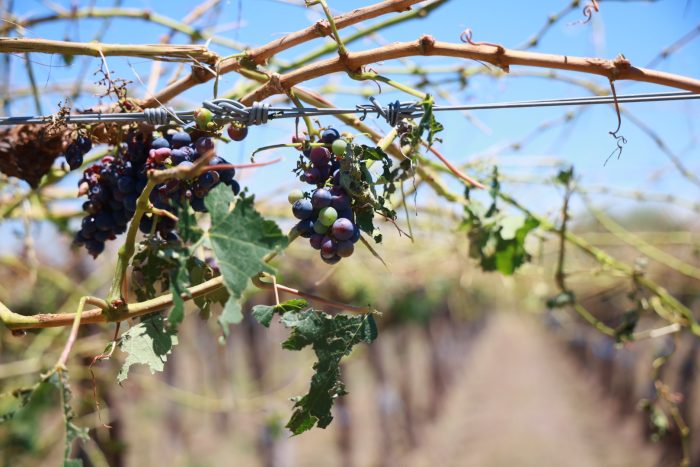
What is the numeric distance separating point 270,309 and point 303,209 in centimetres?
18

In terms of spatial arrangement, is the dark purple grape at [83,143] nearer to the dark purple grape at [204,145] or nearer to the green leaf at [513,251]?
the dark purple grape at [204,145]

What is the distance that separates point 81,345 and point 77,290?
1.15 feet

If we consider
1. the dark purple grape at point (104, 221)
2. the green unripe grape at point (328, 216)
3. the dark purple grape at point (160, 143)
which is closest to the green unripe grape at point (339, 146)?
the green unripe grape at point (328, 216)

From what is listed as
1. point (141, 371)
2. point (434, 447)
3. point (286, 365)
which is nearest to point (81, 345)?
point (141, 371)

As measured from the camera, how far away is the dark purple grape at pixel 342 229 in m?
0.98

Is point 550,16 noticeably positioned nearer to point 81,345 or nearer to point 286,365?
point 81,345

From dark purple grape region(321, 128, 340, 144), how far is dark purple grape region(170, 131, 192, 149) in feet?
0.83

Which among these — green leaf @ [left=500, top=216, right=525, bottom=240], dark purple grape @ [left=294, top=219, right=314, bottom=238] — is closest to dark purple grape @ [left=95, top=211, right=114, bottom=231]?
dark purple grape @ [left=294, top=219, right=314, bottom=238]

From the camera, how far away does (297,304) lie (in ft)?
3.48

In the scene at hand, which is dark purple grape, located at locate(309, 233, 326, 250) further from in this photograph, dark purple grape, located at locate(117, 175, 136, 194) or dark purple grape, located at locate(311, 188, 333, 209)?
dark purple grape, located at locate(117, 175, 136, 194)

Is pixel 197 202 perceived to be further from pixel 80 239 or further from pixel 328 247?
pixel 80 239

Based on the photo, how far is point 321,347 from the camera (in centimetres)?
105

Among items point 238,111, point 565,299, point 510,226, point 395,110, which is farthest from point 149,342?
point 565,299

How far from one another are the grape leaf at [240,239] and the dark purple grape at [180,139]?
0.24 metres
